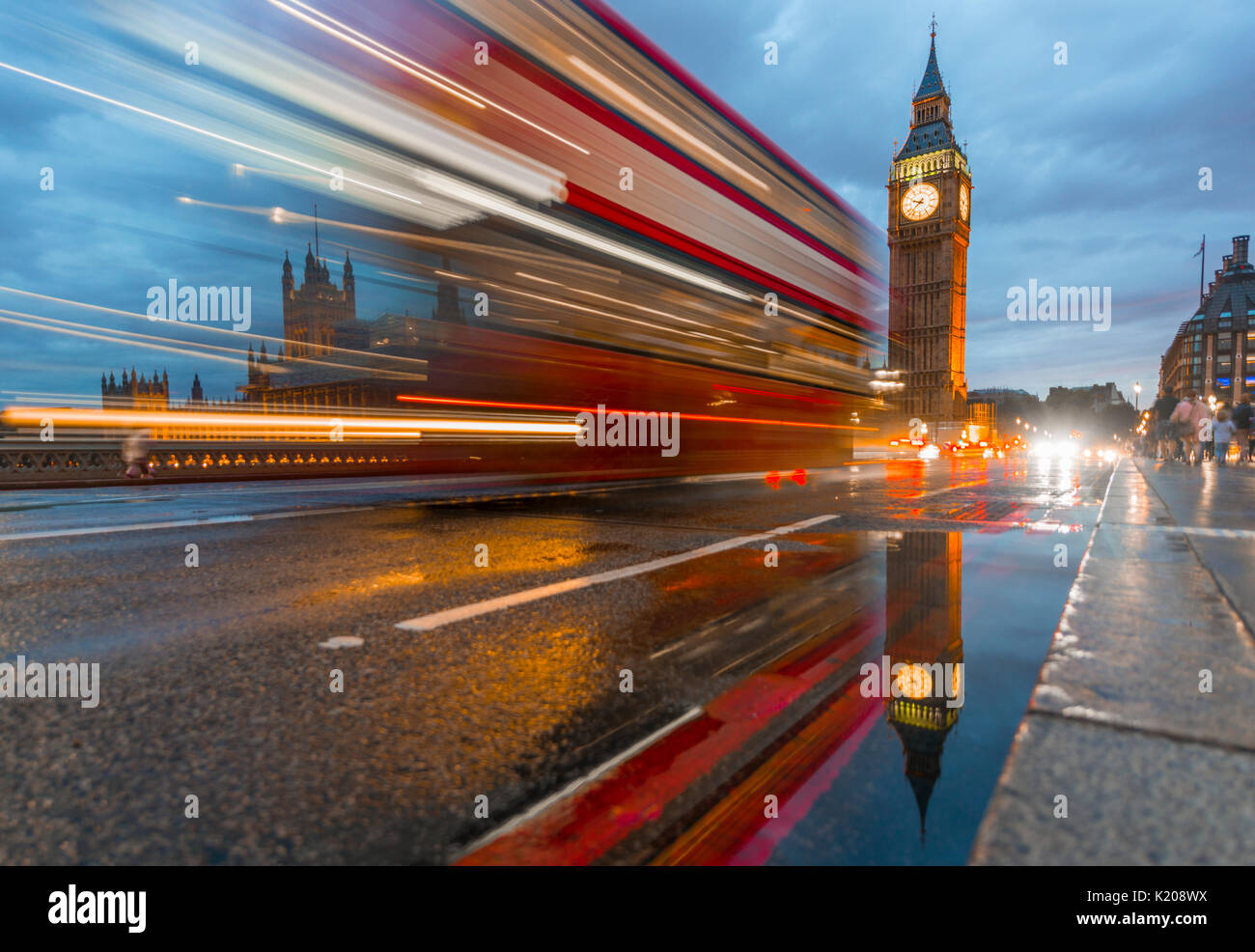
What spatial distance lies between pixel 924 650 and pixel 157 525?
7.23 meters

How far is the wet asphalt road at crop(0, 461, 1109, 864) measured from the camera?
5.59ft

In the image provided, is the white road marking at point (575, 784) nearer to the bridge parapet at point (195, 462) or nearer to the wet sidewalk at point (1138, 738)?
the wet sidewalk at point (1138, 738)

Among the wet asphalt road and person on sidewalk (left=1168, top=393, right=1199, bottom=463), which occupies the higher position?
person on sidewalk (left=1168, top=393, right=1199, bottom=463)

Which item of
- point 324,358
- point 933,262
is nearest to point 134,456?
point 324,358

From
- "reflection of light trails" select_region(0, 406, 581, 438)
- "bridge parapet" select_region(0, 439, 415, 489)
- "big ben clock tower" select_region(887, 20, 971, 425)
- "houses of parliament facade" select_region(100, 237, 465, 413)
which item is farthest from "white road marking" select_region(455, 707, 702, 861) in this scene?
"big ben clock tower" select_region(887, 20, 971, 425)

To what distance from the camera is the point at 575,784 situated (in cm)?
190

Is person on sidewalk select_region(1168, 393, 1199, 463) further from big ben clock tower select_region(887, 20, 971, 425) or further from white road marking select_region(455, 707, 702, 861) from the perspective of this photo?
big ben clock tower select_region(887, 20, 971, 425)

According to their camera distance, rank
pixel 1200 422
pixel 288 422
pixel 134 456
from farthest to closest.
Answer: pixel 1200 422 < pixel 134 456 < pixel 288 422

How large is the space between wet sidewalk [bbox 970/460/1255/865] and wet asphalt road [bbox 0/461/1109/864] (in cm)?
67

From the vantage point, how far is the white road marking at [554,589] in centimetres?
355

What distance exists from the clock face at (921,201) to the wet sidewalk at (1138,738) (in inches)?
4385

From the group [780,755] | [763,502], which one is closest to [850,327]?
[763,502]

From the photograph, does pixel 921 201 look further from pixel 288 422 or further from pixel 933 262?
pixel 288 422

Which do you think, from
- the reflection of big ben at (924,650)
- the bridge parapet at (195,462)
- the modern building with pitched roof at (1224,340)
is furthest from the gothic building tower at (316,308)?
the modern building with pitched roof at (1224,340)
